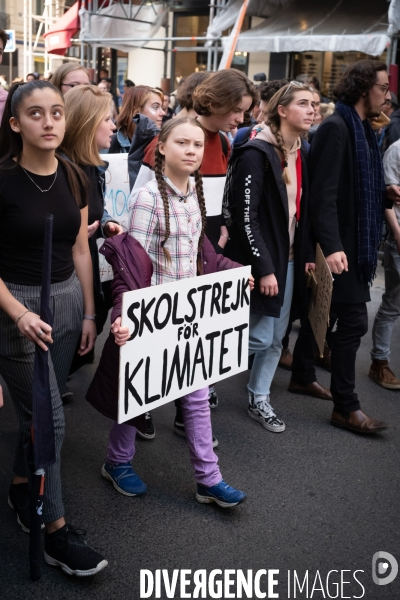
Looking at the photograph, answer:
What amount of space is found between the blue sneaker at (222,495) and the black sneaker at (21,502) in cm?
79

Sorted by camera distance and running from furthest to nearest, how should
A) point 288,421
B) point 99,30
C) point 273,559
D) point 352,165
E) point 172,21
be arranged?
point 172,21 < point 99,30 < point 288,421 < point 352,165 < point 273,559

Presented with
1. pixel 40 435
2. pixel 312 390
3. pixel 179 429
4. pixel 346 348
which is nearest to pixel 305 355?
pixel 312 390

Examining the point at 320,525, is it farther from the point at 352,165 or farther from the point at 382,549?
the point at 352,165

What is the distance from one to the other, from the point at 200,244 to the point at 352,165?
3.97ft

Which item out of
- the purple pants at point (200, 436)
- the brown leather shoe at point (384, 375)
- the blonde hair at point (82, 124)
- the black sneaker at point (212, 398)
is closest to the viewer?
the purple pants at point (200, 436)

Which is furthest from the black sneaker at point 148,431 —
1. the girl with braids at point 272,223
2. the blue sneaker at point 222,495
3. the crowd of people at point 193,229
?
the blue sneaker at point 222,495

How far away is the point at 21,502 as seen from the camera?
10.1 feet

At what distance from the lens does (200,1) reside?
55.5 feet

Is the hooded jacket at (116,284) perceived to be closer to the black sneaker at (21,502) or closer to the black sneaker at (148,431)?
the black sneaker at (21,502)

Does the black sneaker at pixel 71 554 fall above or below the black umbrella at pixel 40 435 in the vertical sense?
below

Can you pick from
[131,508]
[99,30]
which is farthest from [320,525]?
[99,30]

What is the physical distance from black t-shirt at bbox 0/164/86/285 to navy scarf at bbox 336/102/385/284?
1.87 metres

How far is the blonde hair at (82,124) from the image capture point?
3477 millimetres

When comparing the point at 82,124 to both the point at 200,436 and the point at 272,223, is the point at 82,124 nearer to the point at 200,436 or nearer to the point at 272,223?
the point at 272,223
